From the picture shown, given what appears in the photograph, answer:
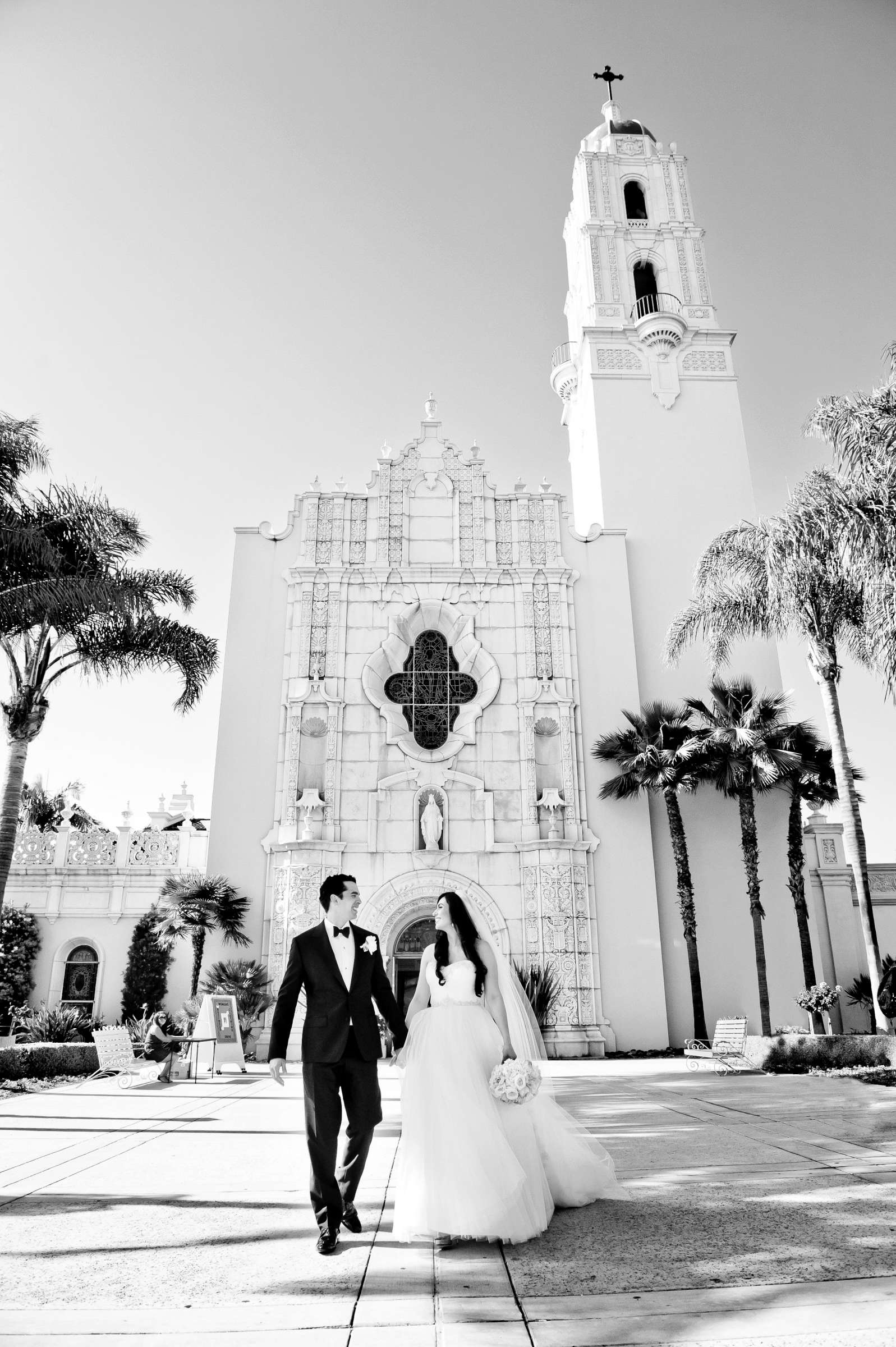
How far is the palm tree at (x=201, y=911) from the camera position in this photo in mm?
19094

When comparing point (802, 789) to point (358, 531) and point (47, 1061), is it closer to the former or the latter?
point (358, 531)

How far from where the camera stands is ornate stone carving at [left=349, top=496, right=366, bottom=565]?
23062 mm

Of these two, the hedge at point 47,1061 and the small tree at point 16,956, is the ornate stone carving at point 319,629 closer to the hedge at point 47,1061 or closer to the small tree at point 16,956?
the small tree at point 16,956

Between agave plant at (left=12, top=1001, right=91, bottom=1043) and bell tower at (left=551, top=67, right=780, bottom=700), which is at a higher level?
bell tower at (left=551, top=67, right=780, bottom=700)

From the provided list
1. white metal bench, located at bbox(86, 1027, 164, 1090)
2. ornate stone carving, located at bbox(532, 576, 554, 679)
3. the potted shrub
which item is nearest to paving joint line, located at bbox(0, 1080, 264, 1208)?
white metal bench, located at bbox(86, 1027, 164, 1090)

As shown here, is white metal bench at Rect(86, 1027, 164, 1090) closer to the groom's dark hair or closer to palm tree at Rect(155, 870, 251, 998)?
palm tree at Rect(155, 870, 251, 998)

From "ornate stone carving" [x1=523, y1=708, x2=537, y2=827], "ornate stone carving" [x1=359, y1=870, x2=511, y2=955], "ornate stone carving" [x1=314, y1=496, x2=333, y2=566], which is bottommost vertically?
"ornate stone carving" [x1=359, y1=870, x2=511, y2=955]

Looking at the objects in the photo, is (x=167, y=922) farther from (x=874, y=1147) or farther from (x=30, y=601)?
(x=874, y=1147)

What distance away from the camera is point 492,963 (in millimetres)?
5016

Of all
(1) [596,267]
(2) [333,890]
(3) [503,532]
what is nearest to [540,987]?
(3) [503,532]

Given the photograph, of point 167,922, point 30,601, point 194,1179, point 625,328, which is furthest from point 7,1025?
point 625,328

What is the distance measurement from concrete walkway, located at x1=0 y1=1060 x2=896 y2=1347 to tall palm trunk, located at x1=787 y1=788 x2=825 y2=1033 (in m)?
13.4

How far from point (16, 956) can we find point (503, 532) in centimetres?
1570

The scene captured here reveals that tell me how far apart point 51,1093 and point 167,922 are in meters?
7.22
